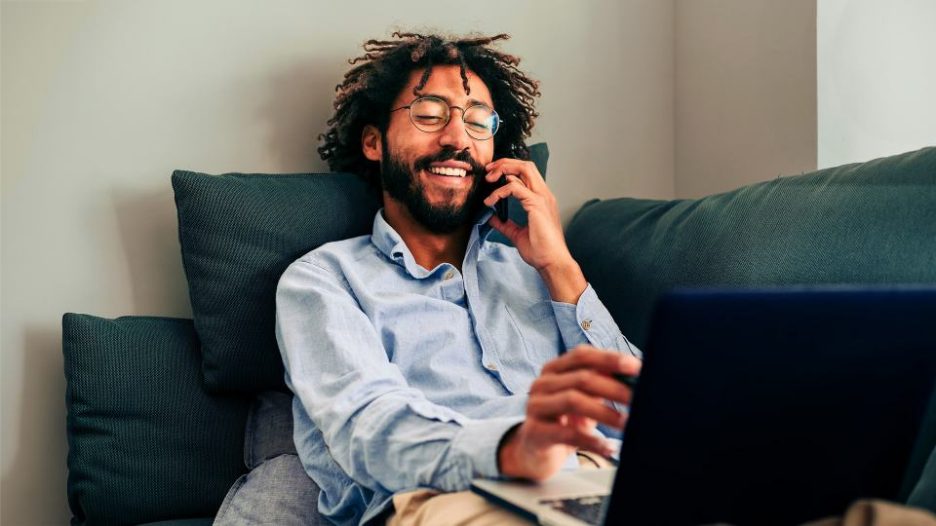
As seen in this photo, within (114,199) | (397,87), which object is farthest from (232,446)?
(397,87)

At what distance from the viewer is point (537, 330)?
1607mm

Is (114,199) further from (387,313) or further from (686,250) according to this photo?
(686,250)

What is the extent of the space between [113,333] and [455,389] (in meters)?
0.55

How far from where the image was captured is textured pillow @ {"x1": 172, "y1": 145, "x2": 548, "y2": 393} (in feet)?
4.94

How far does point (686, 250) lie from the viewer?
1541 millimetres

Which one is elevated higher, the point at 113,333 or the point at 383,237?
the point at 383,237

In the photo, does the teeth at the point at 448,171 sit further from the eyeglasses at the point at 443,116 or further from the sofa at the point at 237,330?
the sofa at the point at 237,330

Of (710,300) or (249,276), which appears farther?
(249,276)

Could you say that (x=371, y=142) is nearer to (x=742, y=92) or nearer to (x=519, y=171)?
(x=519, y=171)

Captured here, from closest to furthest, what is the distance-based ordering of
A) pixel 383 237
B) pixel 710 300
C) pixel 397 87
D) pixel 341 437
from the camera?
pixel 710 300, pixel 341 437, pixel 383 237, pixel 397 87

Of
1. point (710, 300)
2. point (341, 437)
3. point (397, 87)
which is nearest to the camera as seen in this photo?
point (710, 300)

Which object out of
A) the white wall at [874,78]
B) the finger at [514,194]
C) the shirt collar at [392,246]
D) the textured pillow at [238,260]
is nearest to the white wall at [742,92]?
the white wall at [874,78]

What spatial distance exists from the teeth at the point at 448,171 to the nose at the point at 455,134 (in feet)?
0.13

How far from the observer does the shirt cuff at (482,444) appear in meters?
0.99
